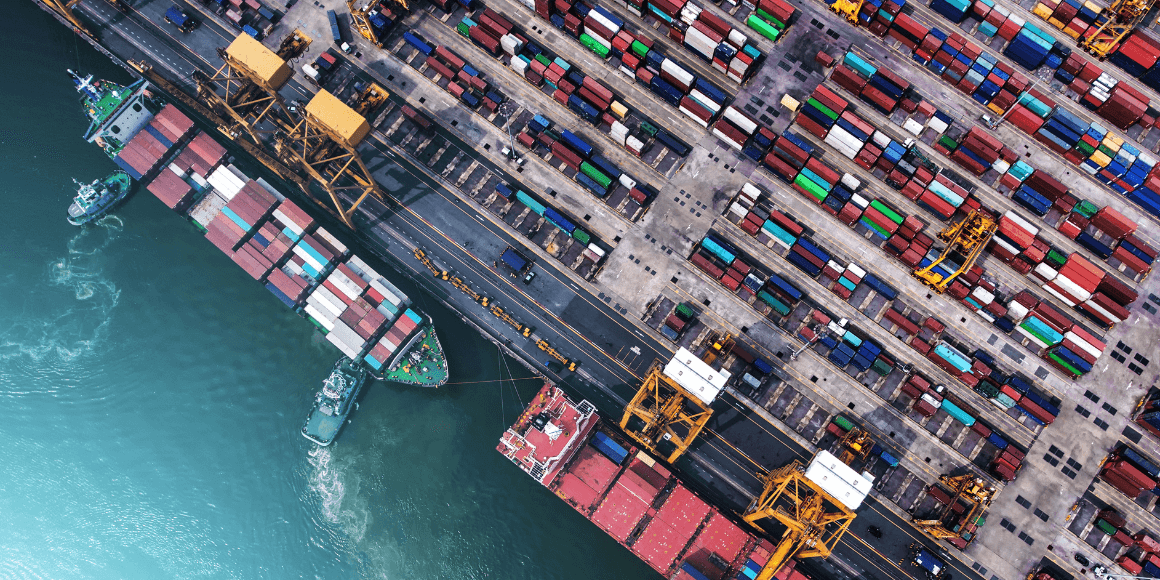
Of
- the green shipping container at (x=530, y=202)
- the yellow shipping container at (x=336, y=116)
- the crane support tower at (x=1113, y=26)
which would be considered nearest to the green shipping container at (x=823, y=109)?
the crane support tower at (x=1113, y=26)

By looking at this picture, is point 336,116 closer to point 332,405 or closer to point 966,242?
point 332,405

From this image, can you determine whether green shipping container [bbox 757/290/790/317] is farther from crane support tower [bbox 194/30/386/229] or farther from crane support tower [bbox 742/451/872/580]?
crane support tower [bbox 194/30/386/229]

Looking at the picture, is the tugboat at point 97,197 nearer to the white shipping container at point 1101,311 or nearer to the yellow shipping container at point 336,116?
the yellow shipping container at point 336,116

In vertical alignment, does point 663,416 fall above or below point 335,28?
below

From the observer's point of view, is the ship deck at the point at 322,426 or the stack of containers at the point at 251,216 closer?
the ship deck at the point at 322,426

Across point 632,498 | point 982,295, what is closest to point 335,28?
point 632,498

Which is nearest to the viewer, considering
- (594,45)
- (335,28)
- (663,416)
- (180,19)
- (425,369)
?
(663,416)

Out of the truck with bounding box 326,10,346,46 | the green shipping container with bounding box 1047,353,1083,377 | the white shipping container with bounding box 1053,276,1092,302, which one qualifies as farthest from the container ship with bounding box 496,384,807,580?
the truck with bounding box 326,10,346,46
